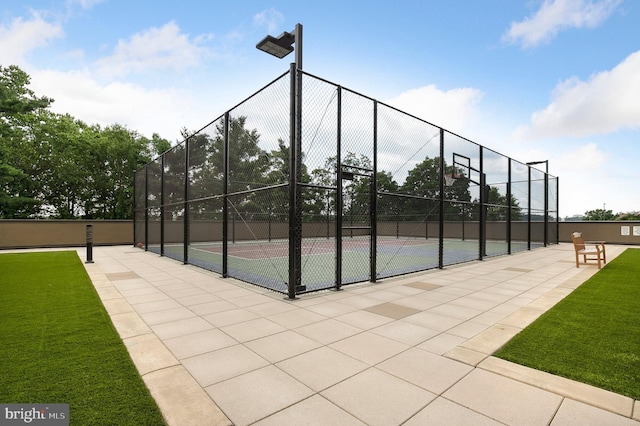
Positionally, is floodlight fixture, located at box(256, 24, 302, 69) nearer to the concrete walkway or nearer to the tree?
the concrete walkway

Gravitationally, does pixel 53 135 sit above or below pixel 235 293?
above

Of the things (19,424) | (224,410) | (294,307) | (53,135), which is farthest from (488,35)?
(53,135)

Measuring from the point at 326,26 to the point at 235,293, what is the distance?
6.02 meters

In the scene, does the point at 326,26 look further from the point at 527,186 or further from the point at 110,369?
the point at 527,186

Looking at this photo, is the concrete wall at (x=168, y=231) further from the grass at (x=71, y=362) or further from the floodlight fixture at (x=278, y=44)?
the grass at (x=71, y=362)

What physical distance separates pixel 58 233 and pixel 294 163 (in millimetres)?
16294

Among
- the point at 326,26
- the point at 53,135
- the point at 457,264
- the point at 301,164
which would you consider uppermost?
the point at 53,135

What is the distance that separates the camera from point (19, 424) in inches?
73.1

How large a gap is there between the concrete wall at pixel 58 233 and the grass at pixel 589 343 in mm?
17508

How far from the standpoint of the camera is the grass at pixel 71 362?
201cm

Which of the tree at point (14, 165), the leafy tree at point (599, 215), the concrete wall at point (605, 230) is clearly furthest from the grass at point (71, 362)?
the leafy tree at point (599, 215)

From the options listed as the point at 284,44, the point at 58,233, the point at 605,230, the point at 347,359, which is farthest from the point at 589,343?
the point at 58,233

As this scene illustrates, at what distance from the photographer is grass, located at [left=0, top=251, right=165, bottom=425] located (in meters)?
2.01

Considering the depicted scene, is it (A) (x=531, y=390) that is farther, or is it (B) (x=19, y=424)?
(A) (x=531, y=390)
